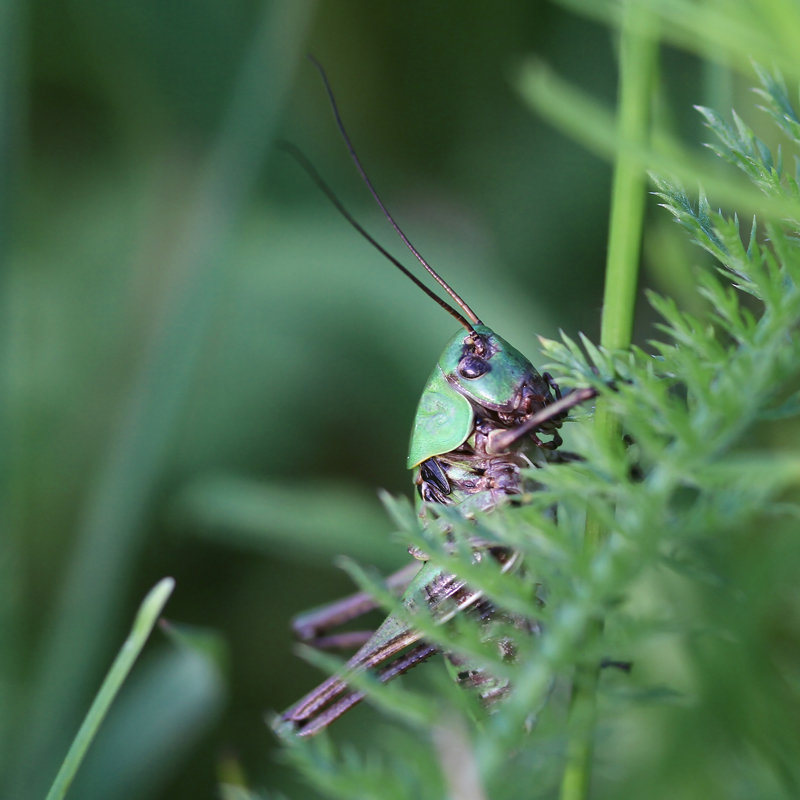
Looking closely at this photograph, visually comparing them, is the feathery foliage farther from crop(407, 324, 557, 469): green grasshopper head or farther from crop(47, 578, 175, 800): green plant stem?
crop(407, 324, 557, 469): green grasshopper head

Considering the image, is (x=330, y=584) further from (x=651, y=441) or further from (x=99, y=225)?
(x=651, y=441)

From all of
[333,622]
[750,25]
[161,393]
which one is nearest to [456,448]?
[333,622]

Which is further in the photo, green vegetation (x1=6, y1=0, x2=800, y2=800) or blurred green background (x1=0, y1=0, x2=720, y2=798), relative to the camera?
blurred green background (x1=0, y1=0, x2=720, y2=798)

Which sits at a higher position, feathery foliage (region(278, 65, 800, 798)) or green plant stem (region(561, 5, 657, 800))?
green plant stem (region(561, 5, 657, 800))

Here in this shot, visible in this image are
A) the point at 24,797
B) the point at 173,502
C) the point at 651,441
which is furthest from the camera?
the point at 173,502

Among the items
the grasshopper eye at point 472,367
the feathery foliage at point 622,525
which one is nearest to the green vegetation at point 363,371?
the feathery foliage at point 622,525

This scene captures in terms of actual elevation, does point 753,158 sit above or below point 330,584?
above

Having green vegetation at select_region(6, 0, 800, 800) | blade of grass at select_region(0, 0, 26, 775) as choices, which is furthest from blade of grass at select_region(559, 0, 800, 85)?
blade of grass at select_region(0, 0, 26, 775)

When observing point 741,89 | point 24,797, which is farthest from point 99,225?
point 741,89
